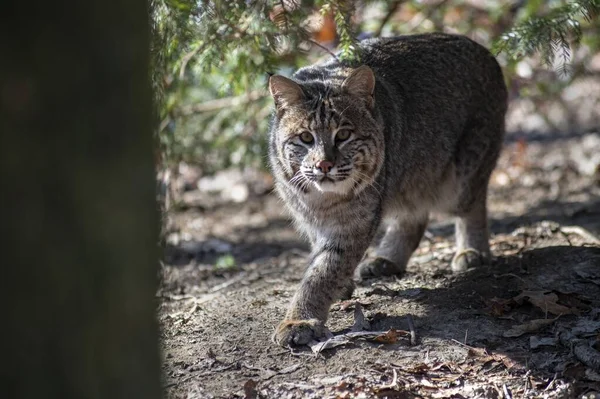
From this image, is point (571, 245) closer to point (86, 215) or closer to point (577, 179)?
point (577, 179)

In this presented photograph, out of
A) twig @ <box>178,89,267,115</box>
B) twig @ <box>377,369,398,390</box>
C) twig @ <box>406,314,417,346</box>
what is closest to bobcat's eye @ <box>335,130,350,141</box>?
twig @ <box>406,314,417,346</box>

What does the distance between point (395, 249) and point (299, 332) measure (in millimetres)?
1614

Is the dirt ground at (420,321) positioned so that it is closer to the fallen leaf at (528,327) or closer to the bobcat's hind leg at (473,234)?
the fallen leaf at (528,327)

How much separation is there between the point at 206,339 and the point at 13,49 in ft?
8.38

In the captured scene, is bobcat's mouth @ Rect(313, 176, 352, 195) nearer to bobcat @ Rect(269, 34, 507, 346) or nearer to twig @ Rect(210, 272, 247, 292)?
bobcat @ Rect(269, 34, 507, 346)

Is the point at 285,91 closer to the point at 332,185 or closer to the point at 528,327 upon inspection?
the point at 332,185

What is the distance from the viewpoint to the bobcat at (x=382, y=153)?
4.23m

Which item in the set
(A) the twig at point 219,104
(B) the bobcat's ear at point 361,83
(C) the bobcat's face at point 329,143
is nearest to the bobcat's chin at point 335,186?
(C) the bobcat's face at point 329,143

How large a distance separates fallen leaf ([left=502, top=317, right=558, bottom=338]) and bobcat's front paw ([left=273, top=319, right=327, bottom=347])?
0.94 m

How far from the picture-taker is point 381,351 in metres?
3.71

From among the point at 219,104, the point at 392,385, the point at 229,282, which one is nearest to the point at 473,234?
the point at 229,282

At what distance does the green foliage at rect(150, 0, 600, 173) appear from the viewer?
432cm

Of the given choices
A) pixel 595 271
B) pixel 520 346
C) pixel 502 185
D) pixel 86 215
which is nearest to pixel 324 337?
pixel 520 346

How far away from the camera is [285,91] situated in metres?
4.39
